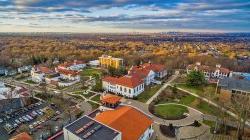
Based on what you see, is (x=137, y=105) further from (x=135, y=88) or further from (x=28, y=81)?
(x=28, y=81)

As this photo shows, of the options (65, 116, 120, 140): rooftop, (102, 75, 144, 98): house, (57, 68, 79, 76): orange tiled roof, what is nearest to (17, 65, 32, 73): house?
(57, 68, 79, 76): orange tiled roof

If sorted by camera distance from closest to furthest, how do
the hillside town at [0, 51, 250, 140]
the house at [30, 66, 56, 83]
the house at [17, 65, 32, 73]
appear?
1. the hillside town at [0, 51, 250, 140]
2. the house at [30, 66, 56, 83]
3. the house at [17, 65, 32, 73]

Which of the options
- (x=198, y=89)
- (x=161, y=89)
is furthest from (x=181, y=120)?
(x=198, y=89)

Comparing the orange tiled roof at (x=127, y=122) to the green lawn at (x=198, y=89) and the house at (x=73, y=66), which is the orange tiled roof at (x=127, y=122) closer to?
the green lawn at (x=198, y=89)

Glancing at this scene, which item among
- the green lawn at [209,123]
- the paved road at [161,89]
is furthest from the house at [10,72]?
the green lawn at [209,123]

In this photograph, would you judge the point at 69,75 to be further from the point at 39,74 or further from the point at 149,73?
the point at 149,73

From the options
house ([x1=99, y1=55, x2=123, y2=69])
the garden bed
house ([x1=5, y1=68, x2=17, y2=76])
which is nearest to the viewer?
the garden bed

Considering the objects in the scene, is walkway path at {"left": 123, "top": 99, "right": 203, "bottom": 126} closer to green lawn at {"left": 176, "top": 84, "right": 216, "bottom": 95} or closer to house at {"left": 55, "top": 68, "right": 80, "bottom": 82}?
green lawn at {"left": 176, "top": 84, "right": 216, "bottom": 95}
